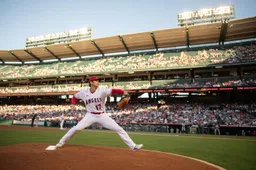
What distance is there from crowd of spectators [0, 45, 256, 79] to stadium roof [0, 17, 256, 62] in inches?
71.5

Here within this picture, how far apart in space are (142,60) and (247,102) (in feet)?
53.2

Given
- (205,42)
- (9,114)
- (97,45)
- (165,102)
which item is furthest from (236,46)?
(9,114)

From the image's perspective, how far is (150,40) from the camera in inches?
1261

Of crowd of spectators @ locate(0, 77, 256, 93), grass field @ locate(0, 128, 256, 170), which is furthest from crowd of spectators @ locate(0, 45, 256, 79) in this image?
grass field @ locate(0, 128, 256, 170)

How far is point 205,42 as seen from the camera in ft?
102

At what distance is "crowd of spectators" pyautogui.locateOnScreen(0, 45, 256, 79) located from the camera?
86.6ft

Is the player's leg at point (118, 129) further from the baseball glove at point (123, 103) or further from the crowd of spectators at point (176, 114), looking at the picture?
the crowd of spectators at point (176, 114)

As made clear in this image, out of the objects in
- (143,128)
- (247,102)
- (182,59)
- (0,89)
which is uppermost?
(182,59)

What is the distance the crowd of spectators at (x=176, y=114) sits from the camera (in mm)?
21116

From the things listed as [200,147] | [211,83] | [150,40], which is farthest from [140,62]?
[200,147]

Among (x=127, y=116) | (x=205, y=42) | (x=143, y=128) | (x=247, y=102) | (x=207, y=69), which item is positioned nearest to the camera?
(x=143, y=128)

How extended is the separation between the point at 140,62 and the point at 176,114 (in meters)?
11.3

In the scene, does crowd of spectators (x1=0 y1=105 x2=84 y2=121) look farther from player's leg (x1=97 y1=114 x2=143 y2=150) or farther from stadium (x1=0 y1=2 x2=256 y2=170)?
player's leg (x1=97 y1=114 x2=143 y2=150)

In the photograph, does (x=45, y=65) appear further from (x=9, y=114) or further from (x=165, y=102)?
(x=165, y=102)
